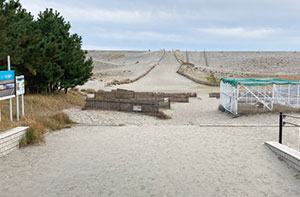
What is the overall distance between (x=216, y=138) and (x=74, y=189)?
23.3 feet

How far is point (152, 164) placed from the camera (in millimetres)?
8938

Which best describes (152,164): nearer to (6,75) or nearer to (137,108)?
(6,75)

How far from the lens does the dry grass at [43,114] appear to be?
12493mm

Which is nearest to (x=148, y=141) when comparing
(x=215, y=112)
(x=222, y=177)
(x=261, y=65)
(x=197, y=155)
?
(x=197, y=155)

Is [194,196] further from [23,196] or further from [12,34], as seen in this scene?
[12,34]

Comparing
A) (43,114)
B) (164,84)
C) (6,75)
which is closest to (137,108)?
(43,114)

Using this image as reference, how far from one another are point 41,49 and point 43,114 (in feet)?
11.7

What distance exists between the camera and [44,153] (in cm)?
1010

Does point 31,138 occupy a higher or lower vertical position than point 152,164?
higher

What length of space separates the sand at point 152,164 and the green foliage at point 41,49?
539 cm

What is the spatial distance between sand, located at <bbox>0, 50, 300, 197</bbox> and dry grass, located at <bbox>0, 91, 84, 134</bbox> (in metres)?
0.82

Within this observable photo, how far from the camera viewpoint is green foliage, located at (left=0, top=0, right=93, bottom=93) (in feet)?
50.1

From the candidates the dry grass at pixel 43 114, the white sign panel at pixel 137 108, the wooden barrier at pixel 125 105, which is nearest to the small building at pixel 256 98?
the wooden barrier at pixel 125 105

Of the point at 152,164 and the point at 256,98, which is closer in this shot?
the point at 152,164
